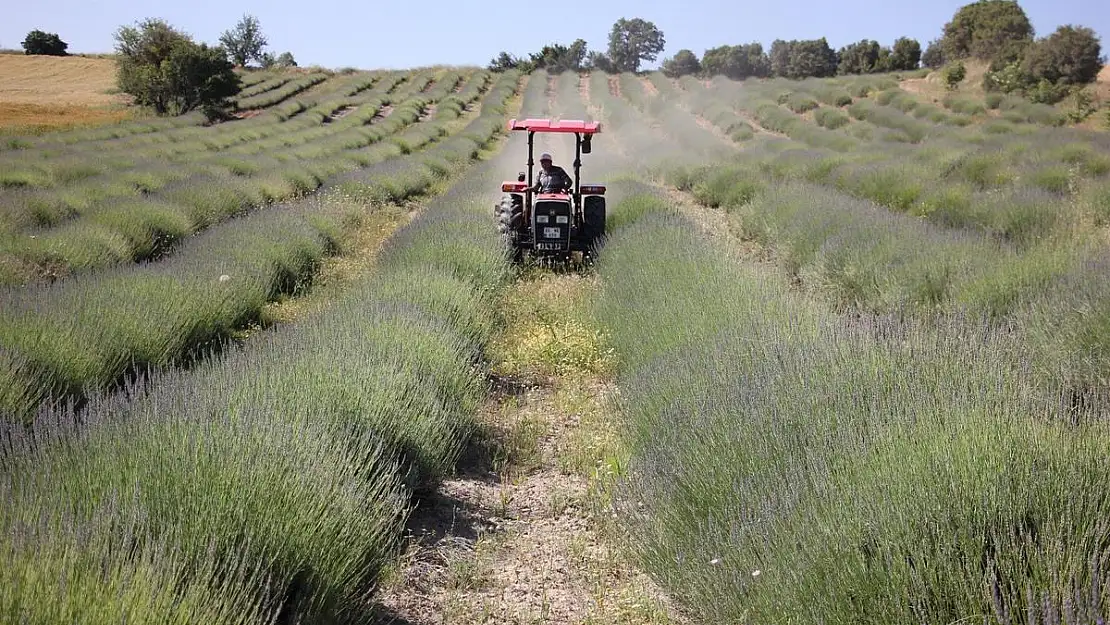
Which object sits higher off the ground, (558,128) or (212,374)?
(558,128)

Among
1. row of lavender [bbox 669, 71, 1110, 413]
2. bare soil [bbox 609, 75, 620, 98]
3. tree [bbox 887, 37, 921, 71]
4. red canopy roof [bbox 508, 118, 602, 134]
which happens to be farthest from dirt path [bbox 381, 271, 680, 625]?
tree [bbox 887, 37, 921, 71]

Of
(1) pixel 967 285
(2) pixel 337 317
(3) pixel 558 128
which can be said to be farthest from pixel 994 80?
(2) pixel 337 317

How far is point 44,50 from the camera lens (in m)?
57.0

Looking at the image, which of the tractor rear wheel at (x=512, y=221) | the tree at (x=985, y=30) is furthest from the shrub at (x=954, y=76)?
the tractor rear wheel at (x=512, y=221)

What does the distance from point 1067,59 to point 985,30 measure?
10.0 metres

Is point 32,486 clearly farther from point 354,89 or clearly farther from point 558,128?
point 354,89

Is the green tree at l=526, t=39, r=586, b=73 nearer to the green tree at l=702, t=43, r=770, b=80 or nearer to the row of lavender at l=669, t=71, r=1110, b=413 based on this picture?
the green tree at l=702, t=43, r=770, b=80

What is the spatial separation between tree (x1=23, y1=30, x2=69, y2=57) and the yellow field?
4.35 meters

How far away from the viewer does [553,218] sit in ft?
31.3

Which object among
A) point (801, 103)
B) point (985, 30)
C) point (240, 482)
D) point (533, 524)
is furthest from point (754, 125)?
point (240, 482)

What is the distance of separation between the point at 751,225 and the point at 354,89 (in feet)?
105

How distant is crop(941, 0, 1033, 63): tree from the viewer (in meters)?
37.0

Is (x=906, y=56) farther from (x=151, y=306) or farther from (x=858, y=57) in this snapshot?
(x=151, y=306)

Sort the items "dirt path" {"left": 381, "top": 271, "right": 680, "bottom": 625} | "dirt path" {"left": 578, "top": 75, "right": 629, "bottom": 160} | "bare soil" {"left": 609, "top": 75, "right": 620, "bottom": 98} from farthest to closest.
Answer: "bare soil" {"left": 609, "top": 75, "right": 620, "bottom": 98} < "dirt path" {"left": 578, "top": 75, "right": 629, "bottom": 160} < "dirt path" {"left": 381, "top": 271, "right": 680, "bottom": 625}
